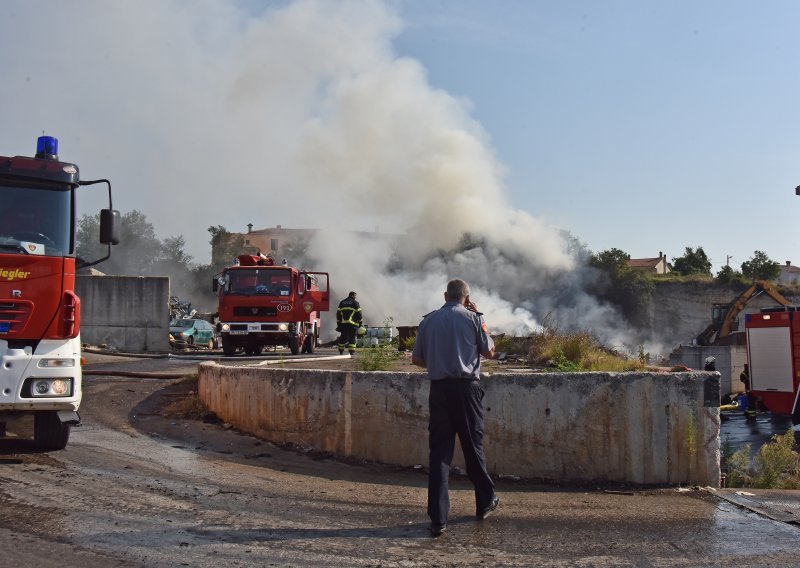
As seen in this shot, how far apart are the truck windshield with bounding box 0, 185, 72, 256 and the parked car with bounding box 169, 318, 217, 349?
66.9ft

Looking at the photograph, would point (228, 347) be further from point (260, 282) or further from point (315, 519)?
point (315, 519)

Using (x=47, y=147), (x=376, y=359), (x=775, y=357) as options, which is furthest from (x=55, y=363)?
(x=775, y=357)

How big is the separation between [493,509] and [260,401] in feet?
12.5

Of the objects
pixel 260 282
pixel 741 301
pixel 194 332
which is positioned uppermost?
pixel 741 301

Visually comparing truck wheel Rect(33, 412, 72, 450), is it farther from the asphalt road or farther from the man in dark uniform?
the man in dark uniform

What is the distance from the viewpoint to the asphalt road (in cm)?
416

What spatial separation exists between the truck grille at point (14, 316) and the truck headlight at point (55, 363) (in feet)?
1.09

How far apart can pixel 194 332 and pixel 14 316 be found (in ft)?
74.9

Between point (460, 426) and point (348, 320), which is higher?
point (348, 320)

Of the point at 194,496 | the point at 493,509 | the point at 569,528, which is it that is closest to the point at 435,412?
the point at 493,509

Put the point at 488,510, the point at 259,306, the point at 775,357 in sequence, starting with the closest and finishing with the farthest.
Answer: the point at 488,510 → the point at 775,357 → the point at 259,306

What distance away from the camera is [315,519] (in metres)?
4.96

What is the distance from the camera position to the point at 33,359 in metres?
6.67

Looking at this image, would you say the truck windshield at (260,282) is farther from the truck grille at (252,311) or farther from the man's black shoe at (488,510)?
the man's black shoe at (488,510)
